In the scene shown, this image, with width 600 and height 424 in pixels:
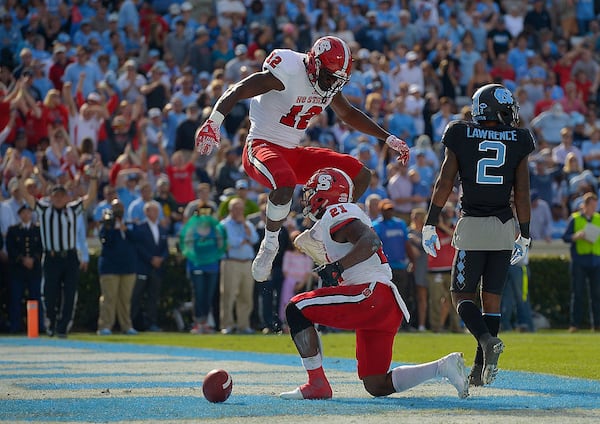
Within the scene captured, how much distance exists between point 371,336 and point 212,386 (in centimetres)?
99

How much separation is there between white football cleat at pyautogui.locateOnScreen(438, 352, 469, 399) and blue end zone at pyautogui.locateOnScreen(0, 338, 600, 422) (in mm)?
Result: 96

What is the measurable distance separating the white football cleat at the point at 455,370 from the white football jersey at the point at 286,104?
8.51 feet

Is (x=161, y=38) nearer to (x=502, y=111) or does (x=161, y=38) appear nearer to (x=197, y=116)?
(x=197, y=116)

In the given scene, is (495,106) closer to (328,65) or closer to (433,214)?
(433,214)

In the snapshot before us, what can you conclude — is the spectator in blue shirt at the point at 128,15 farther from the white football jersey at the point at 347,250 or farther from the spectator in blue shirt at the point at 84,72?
the white football jersey at the point at 347,250

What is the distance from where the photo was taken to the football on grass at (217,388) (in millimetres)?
7086

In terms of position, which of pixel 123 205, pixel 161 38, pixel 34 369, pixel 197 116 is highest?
pixel 161 38

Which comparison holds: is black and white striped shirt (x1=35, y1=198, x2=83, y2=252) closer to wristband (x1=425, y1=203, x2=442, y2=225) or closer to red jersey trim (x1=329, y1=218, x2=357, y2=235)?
wristband (x1=425, y1=203, x2=442, y2=225)

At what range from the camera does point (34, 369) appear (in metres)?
10.4

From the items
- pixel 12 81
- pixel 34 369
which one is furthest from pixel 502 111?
pixel 12 81

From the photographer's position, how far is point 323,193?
7.21 metres

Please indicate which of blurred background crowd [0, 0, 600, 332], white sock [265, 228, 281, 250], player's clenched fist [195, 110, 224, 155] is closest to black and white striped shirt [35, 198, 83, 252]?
blurred background crowd [0, 0, 600, 332]

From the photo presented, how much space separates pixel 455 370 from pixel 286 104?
273 centimetres

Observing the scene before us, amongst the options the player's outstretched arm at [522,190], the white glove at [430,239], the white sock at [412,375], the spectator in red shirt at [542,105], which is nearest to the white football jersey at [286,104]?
the white glove at [430,239]
